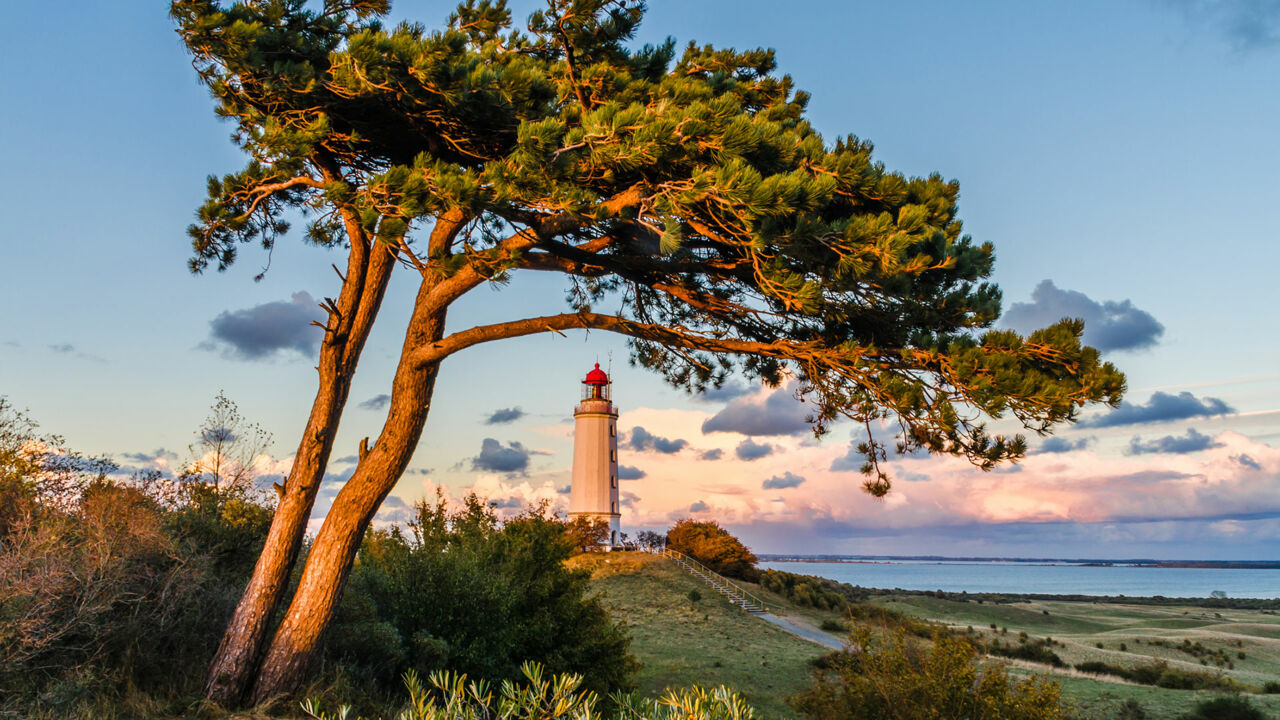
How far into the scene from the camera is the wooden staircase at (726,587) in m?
33.3

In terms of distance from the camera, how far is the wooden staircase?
109 feet

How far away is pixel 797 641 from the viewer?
1032 inches

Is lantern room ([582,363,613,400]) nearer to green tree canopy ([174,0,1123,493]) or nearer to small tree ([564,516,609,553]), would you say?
Result: small tree ([564,516,609,553])

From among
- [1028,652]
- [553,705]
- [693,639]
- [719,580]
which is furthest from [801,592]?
[553,705]

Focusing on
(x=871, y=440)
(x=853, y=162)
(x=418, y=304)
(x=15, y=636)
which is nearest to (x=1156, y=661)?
(x=871, y=440)

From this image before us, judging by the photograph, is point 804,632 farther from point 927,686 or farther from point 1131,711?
point 927,686

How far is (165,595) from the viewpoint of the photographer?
7844 mm

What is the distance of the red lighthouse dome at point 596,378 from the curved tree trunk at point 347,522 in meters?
32.8

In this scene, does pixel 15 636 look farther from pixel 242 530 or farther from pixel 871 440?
pixel 871 440

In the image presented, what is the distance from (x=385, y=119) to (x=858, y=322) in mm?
5328

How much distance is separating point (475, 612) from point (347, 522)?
418 centimetres

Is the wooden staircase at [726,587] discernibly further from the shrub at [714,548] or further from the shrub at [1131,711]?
the shrub at [1131,711]

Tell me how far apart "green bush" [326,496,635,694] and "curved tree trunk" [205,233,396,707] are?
156 centimetres

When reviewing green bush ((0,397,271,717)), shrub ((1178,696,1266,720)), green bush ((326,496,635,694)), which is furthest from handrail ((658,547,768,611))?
green bush ((0,397,271,717))
